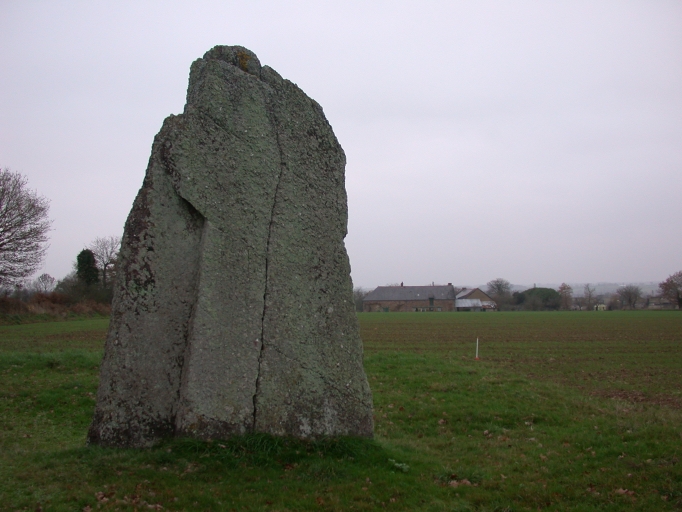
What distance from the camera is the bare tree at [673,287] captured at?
98688 mm

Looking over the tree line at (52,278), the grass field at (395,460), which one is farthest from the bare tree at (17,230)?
the grass field at (395,460)

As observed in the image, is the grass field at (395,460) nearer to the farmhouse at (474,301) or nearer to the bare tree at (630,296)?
the farmhouse at (474,301)

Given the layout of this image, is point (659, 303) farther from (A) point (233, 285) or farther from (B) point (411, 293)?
(A) point (233, 285)

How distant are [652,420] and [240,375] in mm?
6832

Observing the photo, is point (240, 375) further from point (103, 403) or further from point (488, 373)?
point (488, 373)

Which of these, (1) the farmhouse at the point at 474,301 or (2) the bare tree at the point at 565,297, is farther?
(1) the farmhouse at the point at 474,301

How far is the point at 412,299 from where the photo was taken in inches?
5089

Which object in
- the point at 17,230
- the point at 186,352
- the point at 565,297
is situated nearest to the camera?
the point at 186,352

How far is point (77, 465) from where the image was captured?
17.7 feet

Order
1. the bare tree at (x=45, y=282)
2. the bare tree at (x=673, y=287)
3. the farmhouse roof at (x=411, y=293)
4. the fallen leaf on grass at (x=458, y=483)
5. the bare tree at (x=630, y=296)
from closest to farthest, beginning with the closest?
the fallen leaf on grass at (x=458, y=483)
the bare tree at (x=45, y=282)
the bare tree at (x=673, y=287)
the bare tree at (x=630, y=296)
the farmhouse roof at (x=411, y=293)

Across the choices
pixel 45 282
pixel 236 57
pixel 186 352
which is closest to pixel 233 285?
pixel 186 352

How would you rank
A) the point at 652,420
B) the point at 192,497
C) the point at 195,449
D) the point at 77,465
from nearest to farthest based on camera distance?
1. the point at 192,497
2. the point at 77,465
3. the point at 195,449
4. the point at 652,420

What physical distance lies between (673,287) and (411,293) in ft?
180

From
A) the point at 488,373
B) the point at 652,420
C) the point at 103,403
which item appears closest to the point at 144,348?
the point at 103,403
